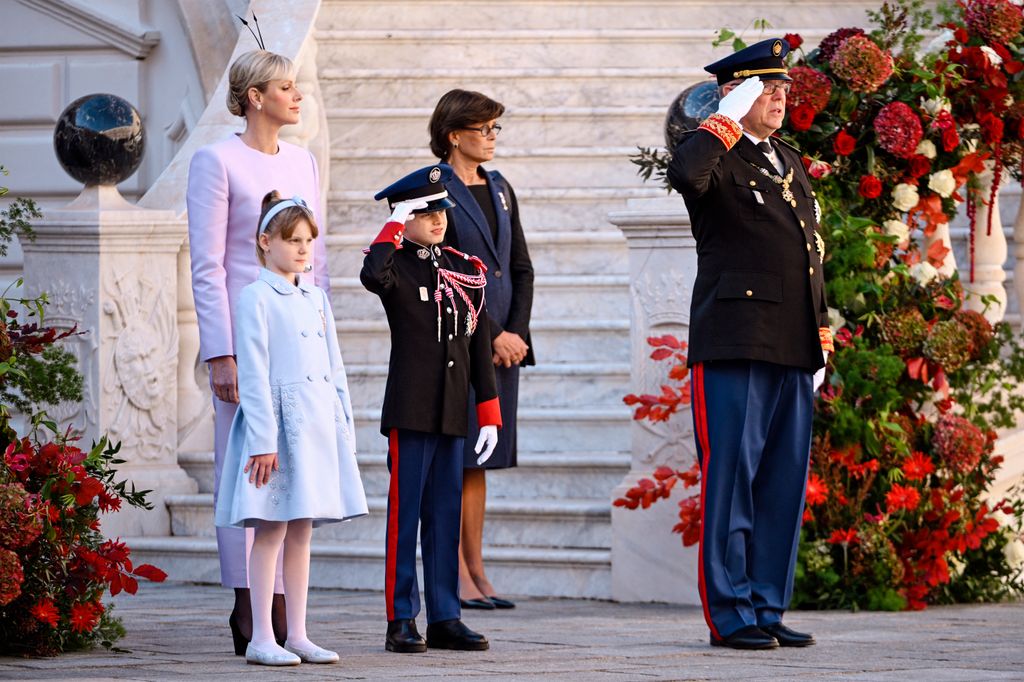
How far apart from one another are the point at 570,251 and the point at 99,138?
2350mm

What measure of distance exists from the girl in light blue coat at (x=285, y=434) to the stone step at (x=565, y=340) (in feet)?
11.7

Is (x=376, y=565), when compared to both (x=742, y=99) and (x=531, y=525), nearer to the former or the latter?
(x=531, y=525)

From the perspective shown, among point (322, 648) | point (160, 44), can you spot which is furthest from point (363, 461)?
point (160, 44)

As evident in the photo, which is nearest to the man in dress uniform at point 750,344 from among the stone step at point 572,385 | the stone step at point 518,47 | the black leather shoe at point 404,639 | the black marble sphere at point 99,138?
the black leather shoe at point 404,639

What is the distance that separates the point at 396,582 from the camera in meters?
5.74

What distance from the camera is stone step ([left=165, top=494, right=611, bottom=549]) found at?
306 inches

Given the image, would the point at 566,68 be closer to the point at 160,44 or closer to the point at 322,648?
the point at 160,44

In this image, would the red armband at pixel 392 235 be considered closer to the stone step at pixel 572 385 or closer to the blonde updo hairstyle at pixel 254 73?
the blonde updo hairstyle at pixel 254 73

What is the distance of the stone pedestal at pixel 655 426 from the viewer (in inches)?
292

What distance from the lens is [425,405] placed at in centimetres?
581

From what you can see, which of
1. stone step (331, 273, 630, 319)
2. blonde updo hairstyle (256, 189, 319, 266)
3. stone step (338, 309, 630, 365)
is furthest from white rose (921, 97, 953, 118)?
blonde updo hairstyle (256, 189, 319, 266)

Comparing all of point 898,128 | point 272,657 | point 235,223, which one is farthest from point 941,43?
point 272,657

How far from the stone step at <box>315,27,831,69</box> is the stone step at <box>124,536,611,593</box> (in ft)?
11.5

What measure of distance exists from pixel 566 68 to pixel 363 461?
10.5ft
